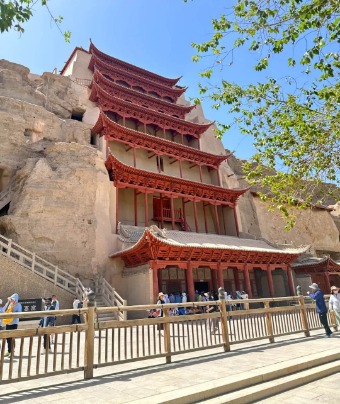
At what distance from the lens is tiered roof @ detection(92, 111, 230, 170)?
74.2 feet

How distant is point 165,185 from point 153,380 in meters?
18.2

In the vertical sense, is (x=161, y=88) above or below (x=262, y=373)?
above

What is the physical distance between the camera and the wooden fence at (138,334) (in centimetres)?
443

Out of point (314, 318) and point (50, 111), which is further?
point (50, 111)

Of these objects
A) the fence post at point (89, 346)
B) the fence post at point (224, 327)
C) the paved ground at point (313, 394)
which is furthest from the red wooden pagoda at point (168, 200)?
the paved ground at point (313, 394)

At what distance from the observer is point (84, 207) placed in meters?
17.9

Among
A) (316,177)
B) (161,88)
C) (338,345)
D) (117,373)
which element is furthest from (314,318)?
(161,88)

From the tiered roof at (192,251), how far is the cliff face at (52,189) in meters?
1.91

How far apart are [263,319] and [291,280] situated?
51.1 feet

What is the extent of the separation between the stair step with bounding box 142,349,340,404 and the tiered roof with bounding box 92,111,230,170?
20135mm

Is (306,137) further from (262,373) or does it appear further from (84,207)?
(84,207)

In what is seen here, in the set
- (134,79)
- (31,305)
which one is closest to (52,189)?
(31,305)

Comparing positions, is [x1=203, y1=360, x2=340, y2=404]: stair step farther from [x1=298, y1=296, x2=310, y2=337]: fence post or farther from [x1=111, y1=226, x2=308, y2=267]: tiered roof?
[x1=111, y1=226, x2=308, y2=267]: tiered roof

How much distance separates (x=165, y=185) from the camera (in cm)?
2220
